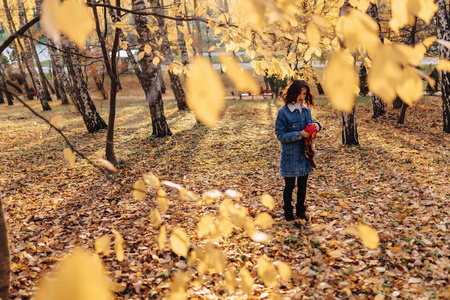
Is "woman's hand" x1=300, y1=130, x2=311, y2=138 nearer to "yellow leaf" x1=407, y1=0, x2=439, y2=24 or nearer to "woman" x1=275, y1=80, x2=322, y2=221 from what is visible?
"woman" x1=275, y1=80, x2=322, y2=221

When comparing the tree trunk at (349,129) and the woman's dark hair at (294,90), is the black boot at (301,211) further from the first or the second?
the tree trunk at (349,129)

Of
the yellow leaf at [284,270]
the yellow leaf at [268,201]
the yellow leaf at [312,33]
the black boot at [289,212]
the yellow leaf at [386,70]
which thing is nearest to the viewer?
the yellow leaf at [386,70]

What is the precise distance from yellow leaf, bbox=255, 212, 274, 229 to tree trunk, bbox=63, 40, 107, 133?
22.4 feet

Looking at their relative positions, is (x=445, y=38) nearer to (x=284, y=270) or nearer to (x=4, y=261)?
(x=284, y=270)

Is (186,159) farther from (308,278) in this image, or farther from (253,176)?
(308,278)

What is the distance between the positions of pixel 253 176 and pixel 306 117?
234 centimetres

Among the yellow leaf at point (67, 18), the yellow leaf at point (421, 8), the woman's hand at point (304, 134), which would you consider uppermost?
the yellow leaf at point (67, 18)

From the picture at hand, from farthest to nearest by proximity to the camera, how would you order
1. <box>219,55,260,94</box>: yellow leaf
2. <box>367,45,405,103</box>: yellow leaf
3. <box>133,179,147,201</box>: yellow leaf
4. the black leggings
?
the black leggings → <box>133,179,147,201</box>: yellow leaf → <box>219,55,260,94</box>: yellow leaf → <box>367,45,405,103</box>: yellow leaf

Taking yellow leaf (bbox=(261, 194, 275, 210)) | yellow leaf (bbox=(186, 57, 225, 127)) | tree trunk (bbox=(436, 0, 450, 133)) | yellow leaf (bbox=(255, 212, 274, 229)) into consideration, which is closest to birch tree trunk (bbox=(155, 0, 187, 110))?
yellow leaf (bbox=(261, 194, 275, 210))

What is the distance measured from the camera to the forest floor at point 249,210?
2758 mm

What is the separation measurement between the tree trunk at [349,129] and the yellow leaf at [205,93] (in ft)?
21.2

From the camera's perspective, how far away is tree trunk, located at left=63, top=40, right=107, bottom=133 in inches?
309

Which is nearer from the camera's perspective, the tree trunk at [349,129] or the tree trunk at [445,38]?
the tree trunk at [445,38]

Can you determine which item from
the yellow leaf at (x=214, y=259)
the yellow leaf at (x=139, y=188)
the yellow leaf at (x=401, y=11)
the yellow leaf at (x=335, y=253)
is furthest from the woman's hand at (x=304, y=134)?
the yellow leaf at (x=401, y=11)
